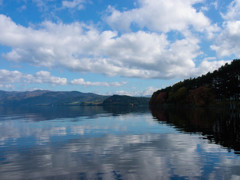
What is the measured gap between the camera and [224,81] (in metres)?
144

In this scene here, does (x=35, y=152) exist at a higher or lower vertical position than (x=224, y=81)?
lower

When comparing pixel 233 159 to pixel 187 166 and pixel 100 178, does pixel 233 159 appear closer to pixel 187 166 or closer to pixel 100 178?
pixel 187 166

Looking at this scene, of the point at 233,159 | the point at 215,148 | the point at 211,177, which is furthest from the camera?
the point at 215,148

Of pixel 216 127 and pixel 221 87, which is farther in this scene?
pixel 221 87

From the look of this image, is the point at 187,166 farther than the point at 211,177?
Yes

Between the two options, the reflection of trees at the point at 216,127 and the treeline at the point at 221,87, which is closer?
the reflection of trees at the point at 216,127

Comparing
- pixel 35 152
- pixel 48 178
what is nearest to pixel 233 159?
pixel 48 178

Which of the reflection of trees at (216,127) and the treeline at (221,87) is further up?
the treeline at (221,87)

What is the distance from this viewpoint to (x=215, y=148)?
89.1 ft

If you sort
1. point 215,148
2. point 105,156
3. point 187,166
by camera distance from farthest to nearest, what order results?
point 215,148 → point 105,156 → point 187,166

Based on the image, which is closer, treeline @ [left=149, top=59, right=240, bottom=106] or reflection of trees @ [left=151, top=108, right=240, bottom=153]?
reflection of trees @ [left=151, top=108, right=240, bottom=153]

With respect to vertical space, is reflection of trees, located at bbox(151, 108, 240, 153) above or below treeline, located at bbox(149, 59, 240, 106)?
below

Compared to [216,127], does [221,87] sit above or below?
above

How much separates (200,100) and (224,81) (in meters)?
22.1
